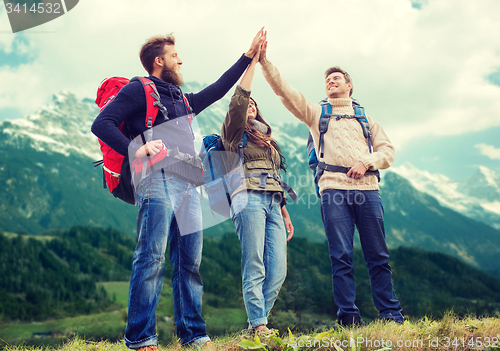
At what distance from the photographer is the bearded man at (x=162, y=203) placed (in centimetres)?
325

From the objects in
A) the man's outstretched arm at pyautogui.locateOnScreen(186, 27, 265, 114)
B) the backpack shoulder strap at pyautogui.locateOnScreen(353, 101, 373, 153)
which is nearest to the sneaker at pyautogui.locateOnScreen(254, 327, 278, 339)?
the man's outstretched arm at pyautogui.locateOnScreen(186, 27, 265, 114)

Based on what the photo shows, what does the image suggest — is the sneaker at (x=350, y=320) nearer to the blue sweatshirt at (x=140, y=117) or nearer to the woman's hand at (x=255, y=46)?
the blue sweatshirt at (x=140, y=117)

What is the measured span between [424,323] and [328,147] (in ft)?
7.69

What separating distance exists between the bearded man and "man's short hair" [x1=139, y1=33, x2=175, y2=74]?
0.03 ft

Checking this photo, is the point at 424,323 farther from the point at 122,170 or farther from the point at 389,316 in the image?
the point at 122,170

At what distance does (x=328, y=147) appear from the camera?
4.84 meters

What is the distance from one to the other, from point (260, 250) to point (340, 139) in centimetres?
190

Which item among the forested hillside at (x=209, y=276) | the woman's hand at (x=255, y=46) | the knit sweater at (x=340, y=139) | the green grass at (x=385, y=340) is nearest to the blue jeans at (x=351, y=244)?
the knit sweater at (x=340, y=139)

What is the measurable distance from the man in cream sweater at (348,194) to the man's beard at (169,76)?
1124 mm

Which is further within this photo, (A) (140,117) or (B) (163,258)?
(A) (140,117)

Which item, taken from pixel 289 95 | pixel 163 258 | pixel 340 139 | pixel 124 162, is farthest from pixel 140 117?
pixel 340 139

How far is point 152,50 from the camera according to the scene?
13.3ft

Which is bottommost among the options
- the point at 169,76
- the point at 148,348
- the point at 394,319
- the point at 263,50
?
the point at 394,319

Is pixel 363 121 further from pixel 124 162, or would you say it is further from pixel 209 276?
pixel 209 276
